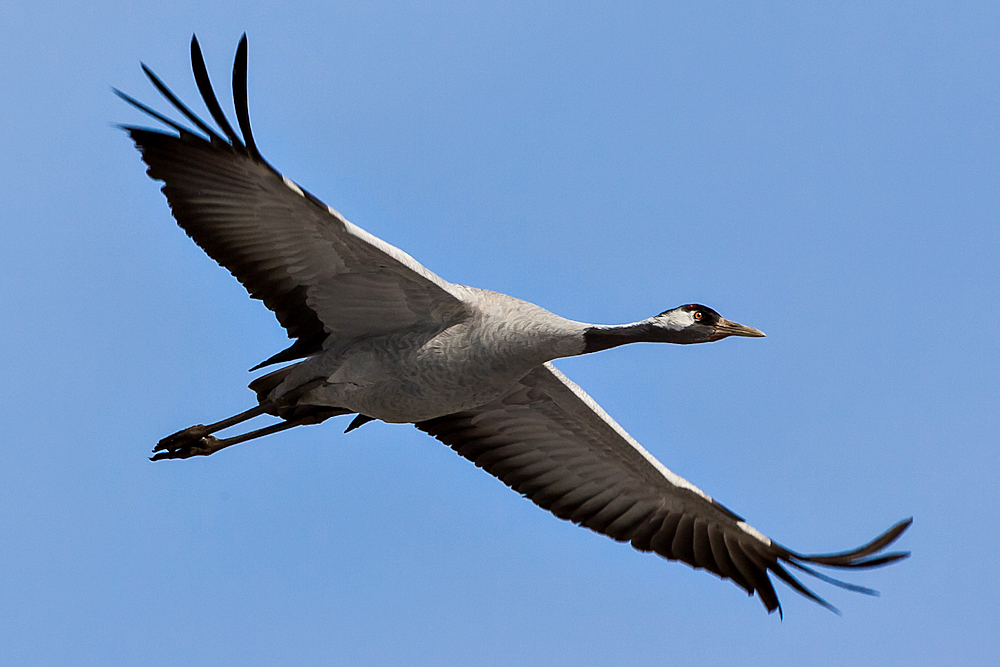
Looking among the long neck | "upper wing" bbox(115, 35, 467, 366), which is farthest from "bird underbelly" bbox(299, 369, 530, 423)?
the long neck

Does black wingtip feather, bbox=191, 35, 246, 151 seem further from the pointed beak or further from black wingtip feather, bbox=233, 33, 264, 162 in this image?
the pointed beak

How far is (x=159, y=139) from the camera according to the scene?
10.8 m

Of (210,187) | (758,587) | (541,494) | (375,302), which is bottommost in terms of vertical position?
(758,587)

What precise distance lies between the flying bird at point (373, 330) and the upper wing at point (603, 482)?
3cm

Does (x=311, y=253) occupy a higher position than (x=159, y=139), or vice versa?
(x=159, y=139)

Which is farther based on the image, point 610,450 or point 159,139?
point 610,450

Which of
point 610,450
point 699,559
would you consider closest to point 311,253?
point 610,450

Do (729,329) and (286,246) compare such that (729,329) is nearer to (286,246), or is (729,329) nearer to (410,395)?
(410,395)

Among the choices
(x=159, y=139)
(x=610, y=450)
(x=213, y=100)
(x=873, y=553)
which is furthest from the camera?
(x=610, y=450)

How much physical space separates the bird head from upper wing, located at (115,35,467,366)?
179cm

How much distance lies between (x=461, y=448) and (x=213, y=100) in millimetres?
4674

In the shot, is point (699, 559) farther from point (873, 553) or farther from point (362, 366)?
point (362, 366)

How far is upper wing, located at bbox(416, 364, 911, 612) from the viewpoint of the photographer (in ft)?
40.9

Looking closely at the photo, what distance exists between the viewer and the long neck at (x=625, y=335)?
10.9 m
